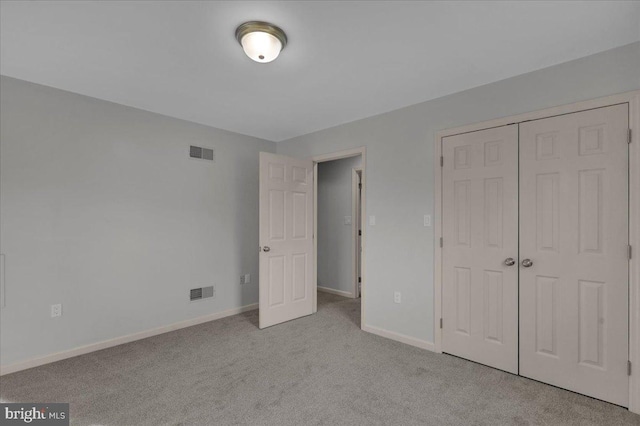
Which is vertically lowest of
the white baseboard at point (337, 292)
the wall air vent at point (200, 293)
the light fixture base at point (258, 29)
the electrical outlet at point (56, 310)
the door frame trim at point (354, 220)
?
the white baseboard at point (337, 292)

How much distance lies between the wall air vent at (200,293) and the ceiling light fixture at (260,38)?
2868mm

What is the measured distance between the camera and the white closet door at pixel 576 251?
6.86 feet

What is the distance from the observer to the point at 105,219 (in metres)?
3.06

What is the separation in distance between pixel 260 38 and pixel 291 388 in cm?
248

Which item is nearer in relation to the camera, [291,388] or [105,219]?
[291,388]

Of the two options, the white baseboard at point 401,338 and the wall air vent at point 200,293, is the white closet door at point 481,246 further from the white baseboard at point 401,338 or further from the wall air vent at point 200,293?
the wall air vent at point 200,293

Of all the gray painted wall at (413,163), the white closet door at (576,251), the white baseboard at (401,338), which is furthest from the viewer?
the white baseboard at (401,338)

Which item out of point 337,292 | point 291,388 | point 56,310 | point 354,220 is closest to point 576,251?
point 291,388

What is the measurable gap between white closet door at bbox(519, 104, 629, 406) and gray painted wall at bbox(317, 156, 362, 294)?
2.85 metres

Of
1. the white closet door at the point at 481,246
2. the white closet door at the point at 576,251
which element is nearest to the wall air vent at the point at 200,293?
the white closet door at the point at 481,246

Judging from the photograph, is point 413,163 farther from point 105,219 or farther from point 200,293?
point 105,219

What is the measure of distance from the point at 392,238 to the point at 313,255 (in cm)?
127

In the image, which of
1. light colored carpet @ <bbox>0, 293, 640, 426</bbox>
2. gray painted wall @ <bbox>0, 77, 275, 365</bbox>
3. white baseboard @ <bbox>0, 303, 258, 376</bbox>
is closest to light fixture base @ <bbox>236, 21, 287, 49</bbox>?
gray painted wall @ <bbox>0, 77, 275, 365</bbox>

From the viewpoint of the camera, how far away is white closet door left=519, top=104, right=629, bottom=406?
2092 mm
